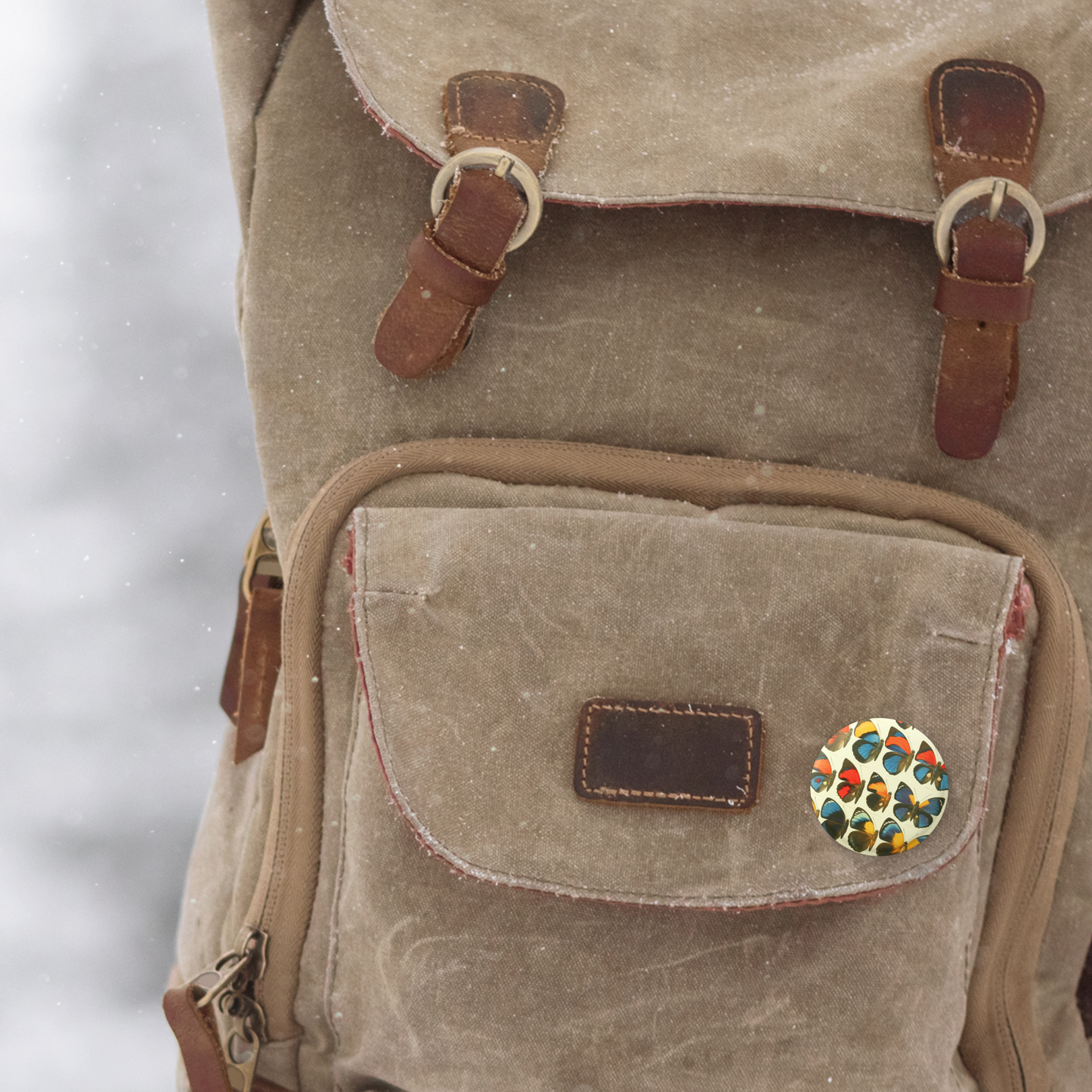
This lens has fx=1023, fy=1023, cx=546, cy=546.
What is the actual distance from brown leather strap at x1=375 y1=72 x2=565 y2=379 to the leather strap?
10.1 inches

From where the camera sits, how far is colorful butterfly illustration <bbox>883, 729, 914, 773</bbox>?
2.12ft

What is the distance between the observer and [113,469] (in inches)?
47.0

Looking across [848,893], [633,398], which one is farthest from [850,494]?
[848,893]

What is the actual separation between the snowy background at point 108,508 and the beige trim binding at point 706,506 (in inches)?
21.2

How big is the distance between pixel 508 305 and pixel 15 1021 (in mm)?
1043

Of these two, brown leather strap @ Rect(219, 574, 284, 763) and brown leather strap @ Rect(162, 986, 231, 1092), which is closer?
brown leather strap @ Rect(162, 986, 231, 1092)

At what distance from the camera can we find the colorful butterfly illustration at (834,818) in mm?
647

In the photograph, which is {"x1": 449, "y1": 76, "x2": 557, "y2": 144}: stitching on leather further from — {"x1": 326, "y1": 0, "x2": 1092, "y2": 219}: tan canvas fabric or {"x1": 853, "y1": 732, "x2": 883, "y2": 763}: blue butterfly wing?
{"x1": 853, "y1": 732, "x2": 883, "y2": 763}: blue butterfly wing

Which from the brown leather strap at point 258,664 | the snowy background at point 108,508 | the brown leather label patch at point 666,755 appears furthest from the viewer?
the snowy background at point 108,508

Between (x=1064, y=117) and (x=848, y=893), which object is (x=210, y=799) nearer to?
(x=848, y=893)

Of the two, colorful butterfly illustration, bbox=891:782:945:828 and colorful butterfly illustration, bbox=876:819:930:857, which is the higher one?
colorful butterfly illustration, bbox=891:782:945:828

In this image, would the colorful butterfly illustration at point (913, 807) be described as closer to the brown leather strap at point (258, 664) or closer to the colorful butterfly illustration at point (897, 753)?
the colorful butterfly illustration at point (897, 753)

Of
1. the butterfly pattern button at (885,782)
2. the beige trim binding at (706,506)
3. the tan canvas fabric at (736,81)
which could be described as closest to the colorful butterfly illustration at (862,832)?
the butterfly pattern button at (885,782)

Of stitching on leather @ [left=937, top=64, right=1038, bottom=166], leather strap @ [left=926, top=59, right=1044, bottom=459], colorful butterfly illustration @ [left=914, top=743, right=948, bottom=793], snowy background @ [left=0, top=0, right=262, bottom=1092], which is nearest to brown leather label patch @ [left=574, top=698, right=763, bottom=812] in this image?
colorful butterfly illustration @ [left=914, top=743, right=948, bottom=793]
